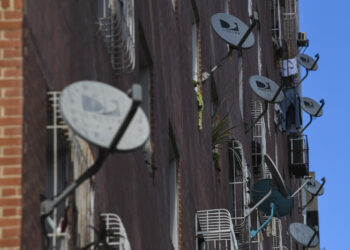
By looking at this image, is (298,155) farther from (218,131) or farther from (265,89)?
(218,131)

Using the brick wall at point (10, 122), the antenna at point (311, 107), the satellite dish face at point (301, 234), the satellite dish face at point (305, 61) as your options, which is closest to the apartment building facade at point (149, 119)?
the brick wall at point (10, 122)


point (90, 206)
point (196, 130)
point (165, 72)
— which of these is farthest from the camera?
point (196, 130)

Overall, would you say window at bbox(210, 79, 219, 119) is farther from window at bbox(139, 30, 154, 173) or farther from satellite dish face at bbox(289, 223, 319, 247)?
satellite dish face at bbox(289, 223, 319, 247)

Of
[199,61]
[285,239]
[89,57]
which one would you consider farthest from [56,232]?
[285,239]

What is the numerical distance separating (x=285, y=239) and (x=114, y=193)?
1565 inches

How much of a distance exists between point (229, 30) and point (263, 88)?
7.64m

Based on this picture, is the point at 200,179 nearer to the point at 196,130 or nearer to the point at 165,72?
the point at 196,130

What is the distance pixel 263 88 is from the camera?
3356 centimetres

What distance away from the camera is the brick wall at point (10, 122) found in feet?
29.6

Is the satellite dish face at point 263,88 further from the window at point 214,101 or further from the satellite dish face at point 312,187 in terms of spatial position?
the satellite dish face at point 312,187

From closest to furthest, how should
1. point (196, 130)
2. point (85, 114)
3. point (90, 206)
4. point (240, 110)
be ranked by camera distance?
point (85, 114) → point (90, 206) → point (196, 130) → point (240, 110)

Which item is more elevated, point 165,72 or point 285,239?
point 165,72

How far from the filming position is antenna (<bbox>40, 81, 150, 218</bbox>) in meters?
8.93

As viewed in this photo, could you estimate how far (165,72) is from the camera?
19609 mm
